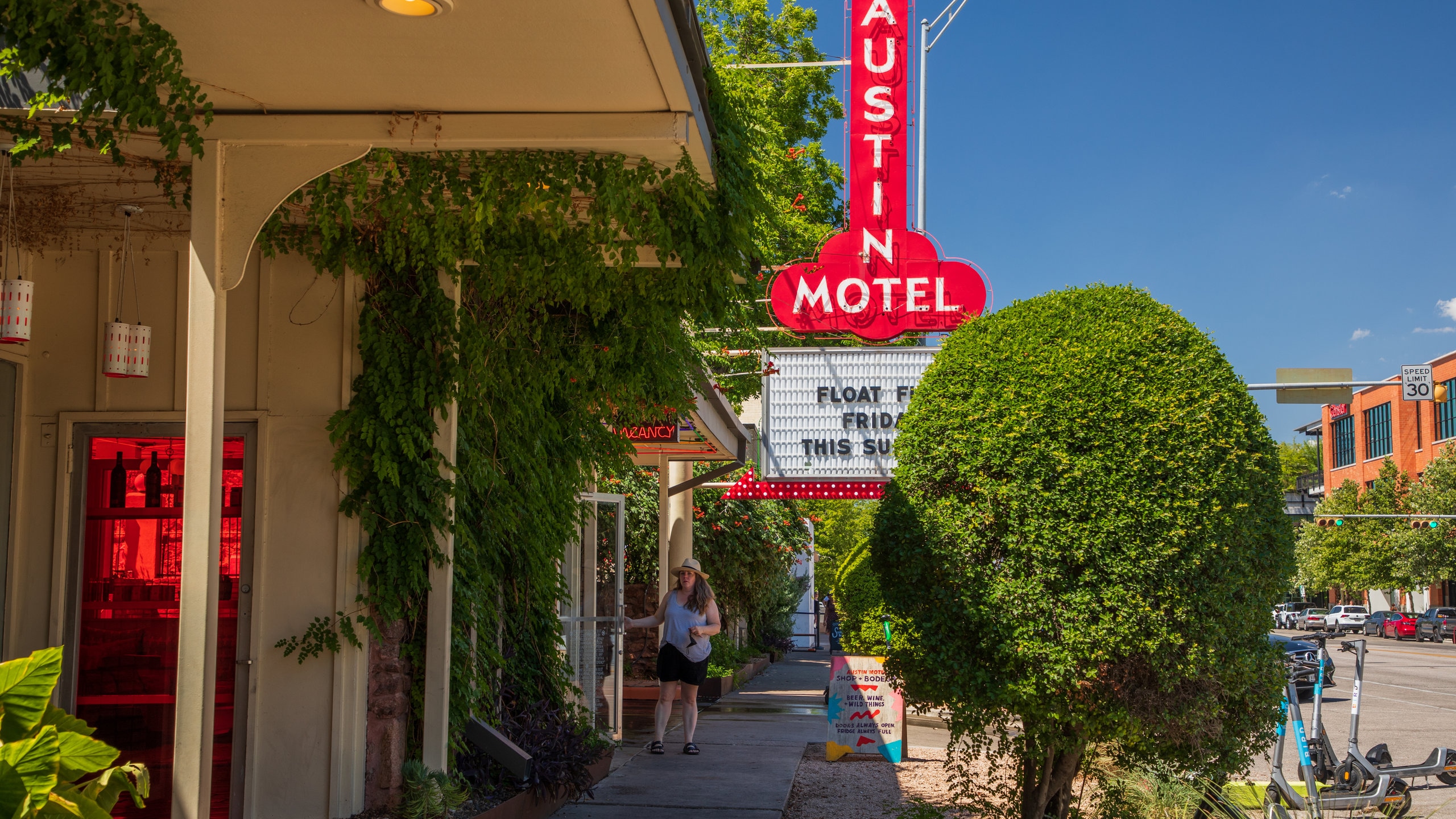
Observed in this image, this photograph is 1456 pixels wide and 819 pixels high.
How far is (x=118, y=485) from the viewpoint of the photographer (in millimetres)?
A: 6016

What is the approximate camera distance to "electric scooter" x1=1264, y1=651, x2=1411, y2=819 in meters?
6.19

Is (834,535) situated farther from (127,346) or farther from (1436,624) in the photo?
(127,346)

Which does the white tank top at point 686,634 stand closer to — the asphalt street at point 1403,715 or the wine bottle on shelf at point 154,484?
the wine bottle on shelf at point 154,484

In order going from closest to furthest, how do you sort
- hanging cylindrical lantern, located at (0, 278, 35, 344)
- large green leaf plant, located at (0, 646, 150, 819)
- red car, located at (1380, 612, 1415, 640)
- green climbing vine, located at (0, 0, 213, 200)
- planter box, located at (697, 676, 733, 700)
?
1. large green leaf plant, located at (0, 646, 150, 819)
2. green climbing vine, located at (0, 0, 213, 200)
3. hanging cylindrical lantern, located at (0, 278, 35, 344)
4. planter box, located at (697, 676, 733, 700)
5. red car, located at (1380, 612, 1415, 640)

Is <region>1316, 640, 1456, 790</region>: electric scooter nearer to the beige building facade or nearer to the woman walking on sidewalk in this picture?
the woman walking on sidewalk

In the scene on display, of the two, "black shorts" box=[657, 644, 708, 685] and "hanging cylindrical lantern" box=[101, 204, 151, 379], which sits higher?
"hanging cylindrical lantern" box=[101, 204, 151, 379]

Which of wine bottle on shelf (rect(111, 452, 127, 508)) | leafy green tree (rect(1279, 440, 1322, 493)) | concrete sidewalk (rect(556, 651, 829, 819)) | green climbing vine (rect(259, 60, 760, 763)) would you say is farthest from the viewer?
leafy green tree (rect(1279, 440, 1322, 493))

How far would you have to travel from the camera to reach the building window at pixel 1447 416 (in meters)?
55.3

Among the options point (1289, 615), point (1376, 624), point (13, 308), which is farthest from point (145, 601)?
point (1289, 615)

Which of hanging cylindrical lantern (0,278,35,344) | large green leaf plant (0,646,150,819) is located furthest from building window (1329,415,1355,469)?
large green leaf plant (0,646,150,819)

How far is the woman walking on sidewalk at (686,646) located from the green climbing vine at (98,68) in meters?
6.01

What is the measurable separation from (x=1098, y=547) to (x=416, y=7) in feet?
11.9

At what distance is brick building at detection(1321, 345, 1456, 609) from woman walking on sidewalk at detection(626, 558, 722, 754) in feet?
160

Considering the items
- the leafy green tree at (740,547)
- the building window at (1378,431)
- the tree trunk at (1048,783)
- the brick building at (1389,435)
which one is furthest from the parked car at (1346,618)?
the tree trunk at (1048,783)
